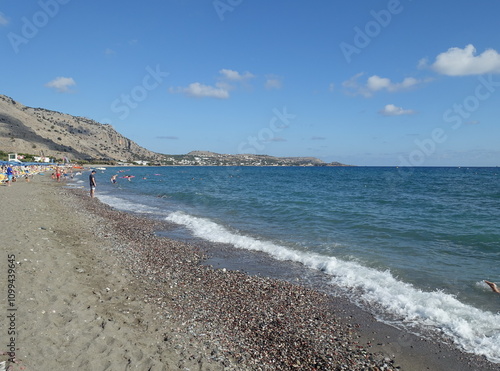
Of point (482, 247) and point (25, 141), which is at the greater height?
point (25, 141)

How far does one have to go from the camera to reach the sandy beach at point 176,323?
5676 millimetres

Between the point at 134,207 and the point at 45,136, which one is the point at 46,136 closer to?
the point at 45,136

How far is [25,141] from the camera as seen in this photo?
113 metres

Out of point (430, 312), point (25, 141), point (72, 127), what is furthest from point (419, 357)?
point (72, 127)

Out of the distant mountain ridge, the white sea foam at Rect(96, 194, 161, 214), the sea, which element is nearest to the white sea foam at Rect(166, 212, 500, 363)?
the sea

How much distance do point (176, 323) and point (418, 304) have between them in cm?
646

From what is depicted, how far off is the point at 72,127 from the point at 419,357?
20903 centimetres

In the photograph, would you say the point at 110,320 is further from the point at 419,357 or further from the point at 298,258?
the point at 298,258

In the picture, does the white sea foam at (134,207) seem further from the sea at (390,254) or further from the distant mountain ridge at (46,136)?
the distant mountain ridge at (46,136)

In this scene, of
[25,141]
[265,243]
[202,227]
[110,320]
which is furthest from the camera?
[25,141]

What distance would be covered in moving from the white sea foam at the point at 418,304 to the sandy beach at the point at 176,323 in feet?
2.30

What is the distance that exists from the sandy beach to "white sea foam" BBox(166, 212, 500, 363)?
70 cm

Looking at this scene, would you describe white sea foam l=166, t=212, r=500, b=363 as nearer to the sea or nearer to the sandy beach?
the sea

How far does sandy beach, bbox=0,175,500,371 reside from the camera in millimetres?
5676
